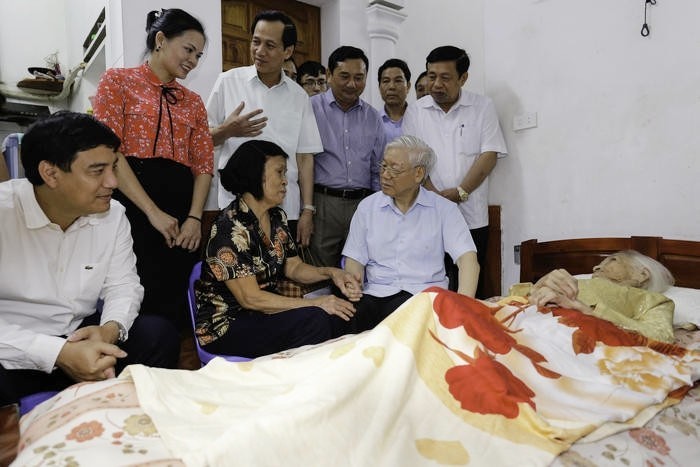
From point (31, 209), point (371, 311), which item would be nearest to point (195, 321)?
point (31, 209)

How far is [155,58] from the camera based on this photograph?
2018 millimetres

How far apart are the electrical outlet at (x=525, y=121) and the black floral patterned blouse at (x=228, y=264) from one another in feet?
6.02

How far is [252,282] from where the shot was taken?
5.70 feet

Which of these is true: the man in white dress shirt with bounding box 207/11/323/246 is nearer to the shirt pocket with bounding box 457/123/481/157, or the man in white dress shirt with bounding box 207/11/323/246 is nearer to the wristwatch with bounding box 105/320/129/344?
the shirt pocket with bounding box 457/123/481/157

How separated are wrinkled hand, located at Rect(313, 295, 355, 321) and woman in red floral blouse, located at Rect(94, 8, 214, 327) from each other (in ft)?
1.97

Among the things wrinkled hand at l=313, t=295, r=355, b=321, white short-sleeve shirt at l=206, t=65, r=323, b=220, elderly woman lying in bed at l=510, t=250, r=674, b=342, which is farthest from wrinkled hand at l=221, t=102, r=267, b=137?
elderly woman lying in bed at l=510, t=250, r=674, b=342

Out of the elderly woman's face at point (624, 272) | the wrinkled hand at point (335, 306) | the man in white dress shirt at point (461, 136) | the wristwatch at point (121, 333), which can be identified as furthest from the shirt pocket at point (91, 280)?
the elderly woman's face at point (624, 272)

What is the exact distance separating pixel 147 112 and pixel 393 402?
5.05ft

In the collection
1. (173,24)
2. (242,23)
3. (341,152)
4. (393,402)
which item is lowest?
(393,402)

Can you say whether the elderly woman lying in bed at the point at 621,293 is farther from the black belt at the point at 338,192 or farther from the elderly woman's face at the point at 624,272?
the black belt at the point at 338,192

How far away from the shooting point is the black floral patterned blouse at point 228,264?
1713 mm

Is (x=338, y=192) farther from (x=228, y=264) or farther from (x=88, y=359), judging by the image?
(x=88, y=359)

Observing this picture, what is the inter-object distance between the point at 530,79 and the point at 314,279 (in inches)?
73.6

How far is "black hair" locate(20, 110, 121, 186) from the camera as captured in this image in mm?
1365
